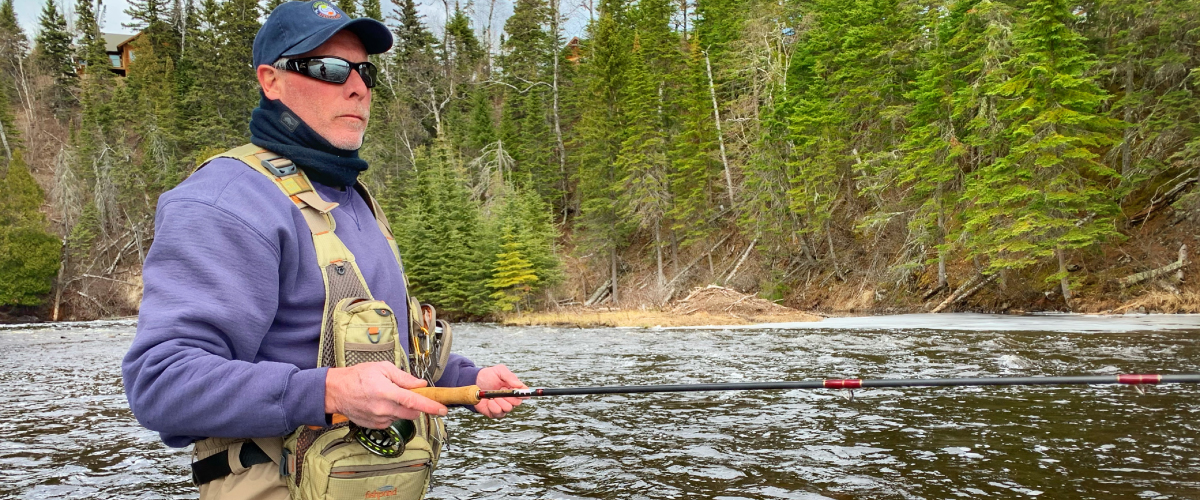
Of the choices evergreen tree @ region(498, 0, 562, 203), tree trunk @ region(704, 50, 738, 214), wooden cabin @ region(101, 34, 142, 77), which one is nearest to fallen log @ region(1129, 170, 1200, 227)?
tree trunk @ region(704, 50, 738, 214)

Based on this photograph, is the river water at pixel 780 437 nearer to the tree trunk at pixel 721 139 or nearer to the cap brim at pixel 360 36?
the cap brim at pixel 360 36

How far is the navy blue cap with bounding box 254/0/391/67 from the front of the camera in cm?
192

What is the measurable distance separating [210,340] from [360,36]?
3.04ft

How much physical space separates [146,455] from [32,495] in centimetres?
126

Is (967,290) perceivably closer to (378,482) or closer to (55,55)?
(378,482)

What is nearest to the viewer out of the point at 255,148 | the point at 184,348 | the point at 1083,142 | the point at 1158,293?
the point at 184,348

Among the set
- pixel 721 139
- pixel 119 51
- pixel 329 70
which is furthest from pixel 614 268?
pixel 119 51

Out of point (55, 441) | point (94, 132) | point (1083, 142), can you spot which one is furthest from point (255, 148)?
point (94, 132)

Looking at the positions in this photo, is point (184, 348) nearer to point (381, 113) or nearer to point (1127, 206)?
point (1127, 206)

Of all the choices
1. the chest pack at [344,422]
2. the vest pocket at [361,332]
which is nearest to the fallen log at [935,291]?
the chest pack at [344,422]

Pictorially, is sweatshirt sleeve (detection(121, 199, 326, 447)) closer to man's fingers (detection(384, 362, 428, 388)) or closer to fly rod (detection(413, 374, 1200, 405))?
man's fingers (detection(384, 362, 428, 388))

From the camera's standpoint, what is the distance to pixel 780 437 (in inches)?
278

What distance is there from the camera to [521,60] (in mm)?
58000

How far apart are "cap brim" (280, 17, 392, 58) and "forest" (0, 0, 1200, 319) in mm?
23085
